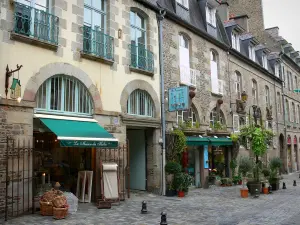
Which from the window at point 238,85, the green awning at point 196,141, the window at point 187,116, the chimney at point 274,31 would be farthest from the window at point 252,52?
the green awning at point 196,141

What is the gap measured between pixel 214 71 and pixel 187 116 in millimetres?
3763

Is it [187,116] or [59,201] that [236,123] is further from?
[59,201]

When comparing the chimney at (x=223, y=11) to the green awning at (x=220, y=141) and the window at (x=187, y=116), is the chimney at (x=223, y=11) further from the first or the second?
the window at (x=187, y=116)

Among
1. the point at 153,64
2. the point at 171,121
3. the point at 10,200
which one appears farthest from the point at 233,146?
the point at 10,200

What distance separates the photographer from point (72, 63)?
32.1ft

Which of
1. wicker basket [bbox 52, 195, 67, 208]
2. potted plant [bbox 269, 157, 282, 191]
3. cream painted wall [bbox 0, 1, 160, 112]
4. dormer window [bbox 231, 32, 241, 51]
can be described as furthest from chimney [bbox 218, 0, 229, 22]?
wicker basket [bbox 52, 195, 67, 208]

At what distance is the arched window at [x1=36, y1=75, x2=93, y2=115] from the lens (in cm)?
920

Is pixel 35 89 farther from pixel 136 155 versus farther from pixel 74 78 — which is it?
pixel 136 155

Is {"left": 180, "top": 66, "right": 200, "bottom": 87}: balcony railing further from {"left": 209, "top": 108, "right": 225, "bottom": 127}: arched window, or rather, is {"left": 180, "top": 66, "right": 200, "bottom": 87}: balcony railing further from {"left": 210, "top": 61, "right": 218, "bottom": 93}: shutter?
{"left": 209, "top": 108, "right": 225, "bottom": 127}: arched window

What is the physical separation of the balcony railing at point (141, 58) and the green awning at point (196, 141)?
3.36m

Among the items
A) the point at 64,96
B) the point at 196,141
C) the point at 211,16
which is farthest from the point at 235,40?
the point at 64,96

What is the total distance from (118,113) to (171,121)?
320 cm

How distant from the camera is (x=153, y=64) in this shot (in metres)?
12.9

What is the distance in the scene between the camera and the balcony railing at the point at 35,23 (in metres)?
8.49
